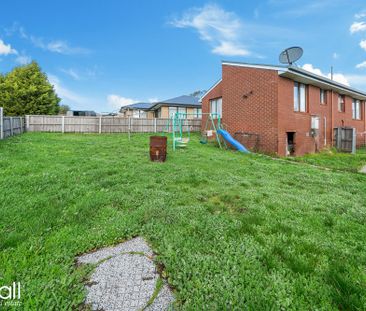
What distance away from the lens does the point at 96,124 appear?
18.4m

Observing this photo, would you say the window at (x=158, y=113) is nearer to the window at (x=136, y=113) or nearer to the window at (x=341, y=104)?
the window at (x=136, y=113)

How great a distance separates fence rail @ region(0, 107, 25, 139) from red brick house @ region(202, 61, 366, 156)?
11568mm

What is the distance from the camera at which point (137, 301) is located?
189cm

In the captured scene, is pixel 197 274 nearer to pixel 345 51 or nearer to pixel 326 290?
pixel 326 290

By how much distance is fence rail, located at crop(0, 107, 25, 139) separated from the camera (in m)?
10.8

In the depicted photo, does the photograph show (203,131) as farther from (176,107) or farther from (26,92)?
(26,92)

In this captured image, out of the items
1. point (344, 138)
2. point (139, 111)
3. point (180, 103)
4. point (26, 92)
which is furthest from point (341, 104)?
point (26, 92)

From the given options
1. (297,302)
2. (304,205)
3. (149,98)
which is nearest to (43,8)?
(304,205)

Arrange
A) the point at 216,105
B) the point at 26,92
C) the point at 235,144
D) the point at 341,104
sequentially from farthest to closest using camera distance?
the point at 26,92
the point at 216,105
the point at 341,104
the point at 235,144

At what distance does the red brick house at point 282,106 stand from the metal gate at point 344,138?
0.32 m

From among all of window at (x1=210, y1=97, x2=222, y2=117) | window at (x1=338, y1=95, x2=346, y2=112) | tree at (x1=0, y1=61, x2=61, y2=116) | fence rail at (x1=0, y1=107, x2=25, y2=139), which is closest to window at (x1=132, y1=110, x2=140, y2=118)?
tree at (x1=0, y1=61, x2=61, y2=116)

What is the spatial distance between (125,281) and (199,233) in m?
1.11

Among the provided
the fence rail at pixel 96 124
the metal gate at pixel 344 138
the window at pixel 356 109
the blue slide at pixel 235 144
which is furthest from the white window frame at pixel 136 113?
the metal gate at pixel 344 138

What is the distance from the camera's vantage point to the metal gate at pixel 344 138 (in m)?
13.9
